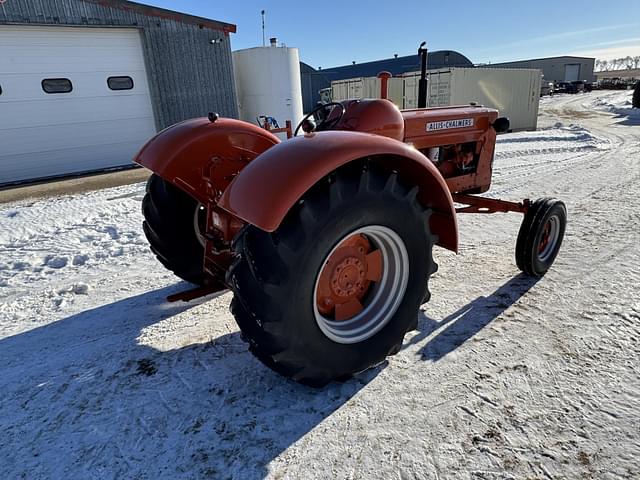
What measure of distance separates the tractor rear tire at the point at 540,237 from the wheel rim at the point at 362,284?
1.51 m

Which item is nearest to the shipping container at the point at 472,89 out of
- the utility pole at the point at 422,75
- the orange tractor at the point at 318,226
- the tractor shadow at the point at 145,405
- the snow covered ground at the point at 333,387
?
the utility pole at the point at 422,75

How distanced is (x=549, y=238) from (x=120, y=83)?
1004 centimetres

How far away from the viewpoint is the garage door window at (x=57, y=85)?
29.6ft

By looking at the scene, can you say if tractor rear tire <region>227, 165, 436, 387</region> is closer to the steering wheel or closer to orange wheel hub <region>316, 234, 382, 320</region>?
orange wheel hub <region>316, 234, 382, 320</region>

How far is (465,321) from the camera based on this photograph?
9.11ft

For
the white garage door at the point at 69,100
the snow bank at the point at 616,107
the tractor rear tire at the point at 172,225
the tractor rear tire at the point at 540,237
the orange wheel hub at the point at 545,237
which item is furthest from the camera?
the snow bank at the point at 616,107

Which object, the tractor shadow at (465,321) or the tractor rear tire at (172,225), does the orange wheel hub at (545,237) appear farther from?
the tractor rear tire at (172,225)

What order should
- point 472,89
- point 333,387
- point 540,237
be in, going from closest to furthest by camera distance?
point 333,387 → point 540,237 → point 472,89

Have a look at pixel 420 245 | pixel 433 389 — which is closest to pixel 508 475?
pixel 433 389

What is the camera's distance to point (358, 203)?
191 cm

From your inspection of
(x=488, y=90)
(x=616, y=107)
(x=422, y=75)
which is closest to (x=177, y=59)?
(x=422, y=75)

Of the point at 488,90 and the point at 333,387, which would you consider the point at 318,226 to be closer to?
the point at 333,387

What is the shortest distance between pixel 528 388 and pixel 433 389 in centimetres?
48

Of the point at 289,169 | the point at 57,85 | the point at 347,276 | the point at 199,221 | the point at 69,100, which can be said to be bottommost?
the point at 347,276
